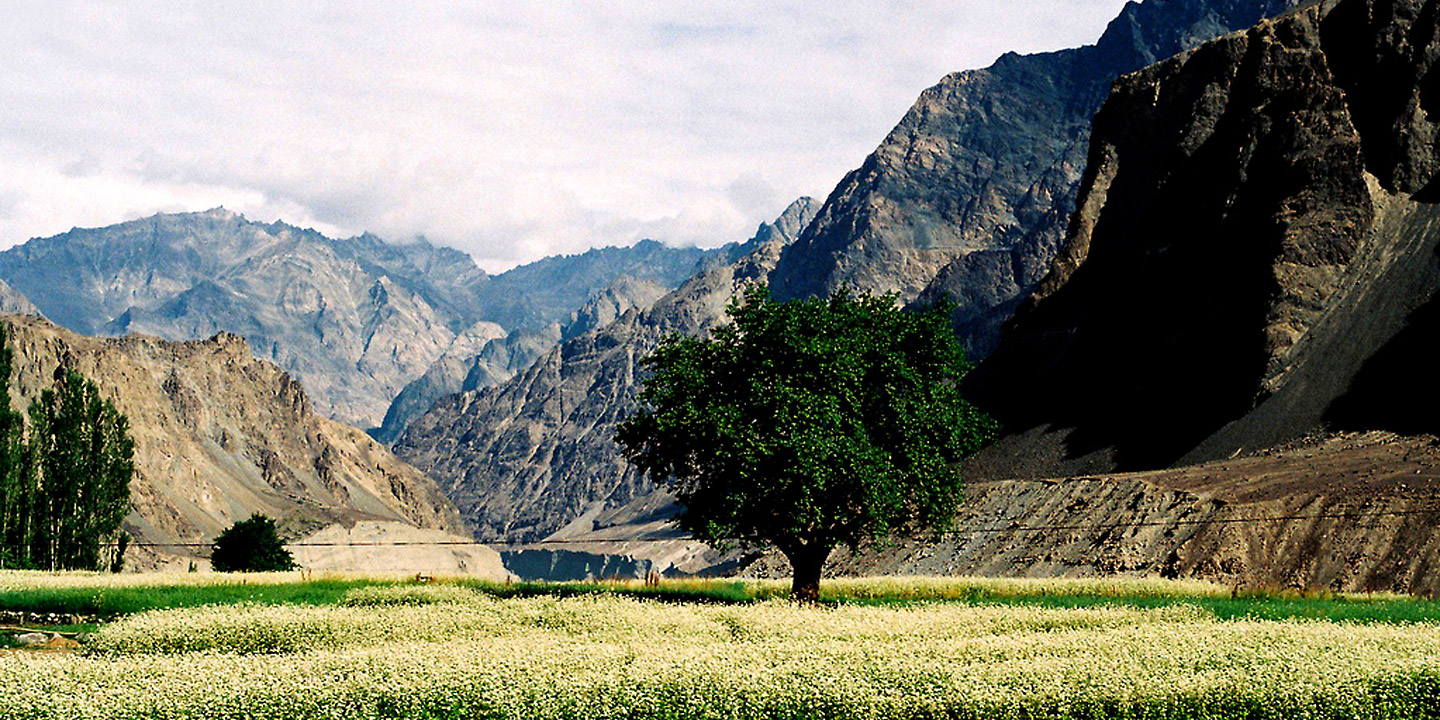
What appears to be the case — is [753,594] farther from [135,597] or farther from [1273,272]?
[1273,272]

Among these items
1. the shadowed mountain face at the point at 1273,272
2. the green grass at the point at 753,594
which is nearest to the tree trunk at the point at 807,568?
the green grass at the point at 753,594

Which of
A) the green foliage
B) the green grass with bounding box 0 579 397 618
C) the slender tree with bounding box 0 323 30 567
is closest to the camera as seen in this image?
the green grass with bounding box 0 579 397 618

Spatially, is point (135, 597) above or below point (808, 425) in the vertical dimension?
below

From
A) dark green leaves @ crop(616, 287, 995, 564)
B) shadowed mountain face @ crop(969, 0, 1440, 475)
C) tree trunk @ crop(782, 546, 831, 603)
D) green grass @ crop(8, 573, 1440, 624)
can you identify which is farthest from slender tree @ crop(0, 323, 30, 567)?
shadowed mountain face @ crop(969, 0, 1440, 475)

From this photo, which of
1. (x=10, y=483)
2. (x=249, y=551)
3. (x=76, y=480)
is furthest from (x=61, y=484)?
(x=249, y=551)

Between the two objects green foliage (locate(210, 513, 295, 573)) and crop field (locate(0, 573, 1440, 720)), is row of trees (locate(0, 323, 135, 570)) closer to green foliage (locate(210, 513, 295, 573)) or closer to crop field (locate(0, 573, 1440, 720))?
green foliage (locate(210, 513, 295, 573))

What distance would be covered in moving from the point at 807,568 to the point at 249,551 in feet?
188

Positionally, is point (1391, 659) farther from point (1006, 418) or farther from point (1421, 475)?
point (1006, 418)

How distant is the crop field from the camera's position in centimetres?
2516

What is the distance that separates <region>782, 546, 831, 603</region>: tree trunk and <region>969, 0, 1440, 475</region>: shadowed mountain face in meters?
89.9

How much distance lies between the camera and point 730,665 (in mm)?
27844

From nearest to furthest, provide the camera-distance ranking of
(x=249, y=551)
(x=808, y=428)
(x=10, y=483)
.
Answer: (x=808, y=428), (x=10, y=483), (x=249, y=551)

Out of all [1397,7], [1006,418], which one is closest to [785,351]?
[1006,418]

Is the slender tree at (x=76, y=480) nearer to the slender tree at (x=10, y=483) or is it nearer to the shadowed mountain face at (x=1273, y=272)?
the slender tree at (x=10, y=483)
